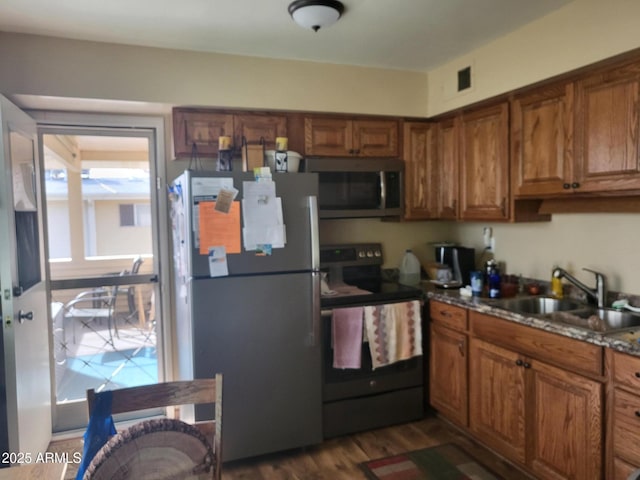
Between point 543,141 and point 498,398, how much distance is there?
1.42 metres

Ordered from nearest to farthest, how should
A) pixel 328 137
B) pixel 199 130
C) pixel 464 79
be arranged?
pixel 199 130 < pixel 464 79 < pixel 328 137

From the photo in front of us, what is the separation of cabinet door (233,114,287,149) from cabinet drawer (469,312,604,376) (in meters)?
1.66

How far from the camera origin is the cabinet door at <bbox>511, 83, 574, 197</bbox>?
7.75 feet

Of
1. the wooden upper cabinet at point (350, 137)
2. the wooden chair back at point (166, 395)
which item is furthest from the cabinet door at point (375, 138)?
the wooden chair back at point (166, 395)

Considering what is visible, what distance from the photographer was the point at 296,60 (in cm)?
298

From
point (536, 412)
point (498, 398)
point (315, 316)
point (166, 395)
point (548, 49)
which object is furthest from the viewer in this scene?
point (315, 316)

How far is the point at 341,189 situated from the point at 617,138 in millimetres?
1579

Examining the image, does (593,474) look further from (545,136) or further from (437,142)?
(437,142)

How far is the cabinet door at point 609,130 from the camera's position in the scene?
80.1 inches

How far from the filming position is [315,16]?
7.15 ft

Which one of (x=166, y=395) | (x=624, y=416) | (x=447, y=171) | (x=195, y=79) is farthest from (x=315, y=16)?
(x=624, y=416)

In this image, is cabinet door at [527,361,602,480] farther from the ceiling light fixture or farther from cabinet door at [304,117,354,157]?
the ceiling light fixture

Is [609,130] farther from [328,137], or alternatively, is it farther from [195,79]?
[195,79]

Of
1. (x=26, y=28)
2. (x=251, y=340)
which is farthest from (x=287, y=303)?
(x=26, y=28)
